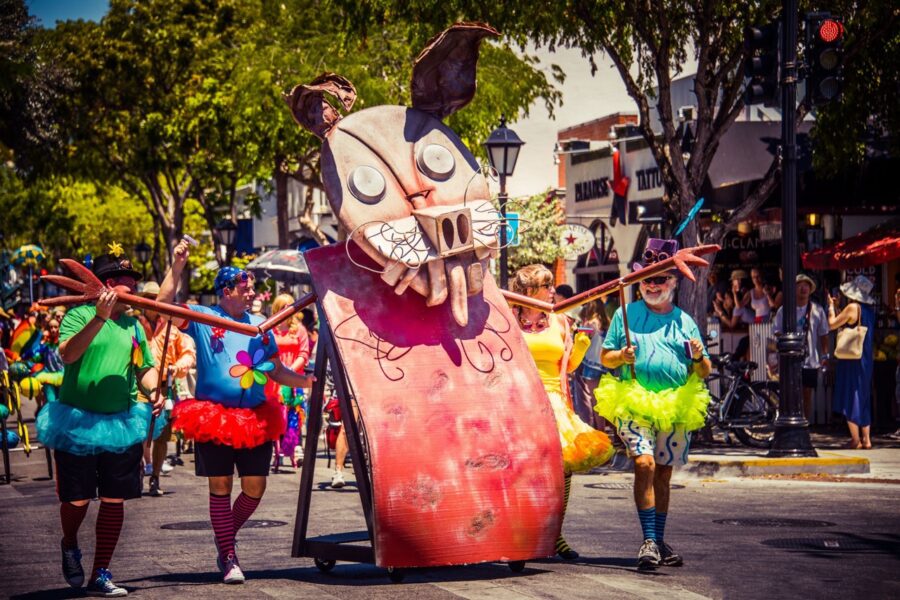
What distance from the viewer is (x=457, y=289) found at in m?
8.81

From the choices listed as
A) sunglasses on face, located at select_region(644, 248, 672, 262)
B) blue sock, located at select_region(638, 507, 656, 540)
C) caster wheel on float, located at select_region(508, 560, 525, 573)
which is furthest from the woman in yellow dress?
sunglasses on face, located at select_region(644, 248, 672, 262)

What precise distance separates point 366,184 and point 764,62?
26.8 feet

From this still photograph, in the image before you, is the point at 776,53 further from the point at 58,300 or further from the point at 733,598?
the point at 58,300

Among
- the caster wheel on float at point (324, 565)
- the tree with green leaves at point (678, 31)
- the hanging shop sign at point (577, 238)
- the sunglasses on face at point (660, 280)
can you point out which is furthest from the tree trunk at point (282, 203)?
the caster wheel on float at point (324, 565)

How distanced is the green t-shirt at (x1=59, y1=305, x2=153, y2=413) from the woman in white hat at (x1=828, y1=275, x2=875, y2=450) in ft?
35.7

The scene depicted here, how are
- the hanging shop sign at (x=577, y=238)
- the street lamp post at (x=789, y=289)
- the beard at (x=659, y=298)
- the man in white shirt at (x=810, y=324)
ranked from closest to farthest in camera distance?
the beard at (x=659, y=298)
the street lamp post at (x=789, y=289)
the man in white shirt at (x=810, y=324)
the hanging shop sign at (x=577, y=238)

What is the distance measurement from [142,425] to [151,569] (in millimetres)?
1173

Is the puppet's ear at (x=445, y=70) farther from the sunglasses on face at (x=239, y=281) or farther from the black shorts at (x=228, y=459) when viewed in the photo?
the black shorts at (x=228, y=459)

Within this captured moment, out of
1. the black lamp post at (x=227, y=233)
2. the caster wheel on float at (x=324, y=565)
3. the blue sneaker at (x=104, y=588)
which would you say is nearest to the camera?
the blue sneaker at (x=104, y=588)

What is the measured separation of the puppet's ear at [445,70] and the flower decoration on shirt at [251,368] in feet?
6.06

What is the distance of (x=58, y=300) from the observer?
8000 millimetres

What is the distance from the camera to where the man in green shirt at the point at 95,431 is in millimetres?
8766

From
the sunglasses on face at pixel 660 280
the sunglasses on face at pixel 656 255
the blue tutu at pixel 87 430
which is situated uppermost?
the sunglasses on face at pixel 656 255

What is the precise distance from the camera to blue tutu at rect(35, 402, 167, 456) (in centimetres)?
877
